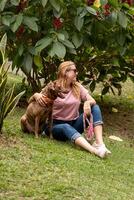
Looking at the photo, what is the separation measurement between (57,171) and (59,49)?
5.69 feet

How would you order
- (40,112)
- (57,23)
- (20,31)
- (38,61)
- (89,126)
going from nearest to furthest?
1. (40,112)
2. (89,126)
3. (57,23)
4. (20,31)
5. (38,61)

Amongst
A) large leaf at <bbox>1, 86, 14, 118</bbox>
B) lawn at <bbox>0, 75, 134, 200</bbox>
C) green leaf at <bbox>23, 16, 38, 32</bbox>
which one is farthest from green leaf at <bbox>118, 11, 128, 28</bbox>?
large leaf at <bbox>1, 86, 14, 118</bbox>

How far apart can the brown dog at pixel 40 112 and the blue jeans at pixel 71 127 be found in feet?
0.36

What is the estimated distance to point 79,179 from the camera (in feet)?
15.4

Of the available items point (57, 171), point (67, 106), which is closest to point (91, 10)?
point (67, 106)

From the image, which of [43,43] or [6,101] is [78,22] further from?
[6,101]

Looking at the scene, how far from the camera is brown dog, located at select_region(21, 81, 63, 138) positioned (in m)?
5.72

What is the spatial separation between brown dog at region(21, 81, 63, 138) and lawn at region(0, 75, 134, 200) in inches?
4.2

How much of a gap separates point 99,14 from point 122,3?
0.28 m

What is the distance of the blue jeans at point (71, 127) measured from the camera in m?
5.85

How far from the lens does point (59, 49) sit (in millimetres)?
6121

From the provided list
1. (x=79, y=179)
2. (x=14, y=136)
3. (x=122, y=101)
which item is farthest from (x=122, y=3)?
(x=122, y=101)

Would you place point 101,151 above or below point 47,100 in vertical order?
below

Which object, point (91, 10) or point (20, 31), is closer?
point (91, 10)
